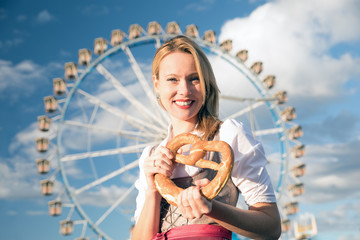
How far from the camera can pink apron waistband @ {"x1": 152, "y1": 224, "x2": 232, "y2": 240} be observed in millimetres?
1587

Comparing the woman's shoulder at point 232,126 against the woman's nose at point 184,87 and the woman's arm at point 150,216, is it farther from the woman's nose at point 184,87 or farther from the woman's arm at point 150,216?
the woman's arm at point 150,216

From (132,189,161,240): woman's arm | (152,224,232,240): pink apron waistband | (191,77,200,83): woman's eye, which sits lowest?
(152,224,232,240): pink apron waistband

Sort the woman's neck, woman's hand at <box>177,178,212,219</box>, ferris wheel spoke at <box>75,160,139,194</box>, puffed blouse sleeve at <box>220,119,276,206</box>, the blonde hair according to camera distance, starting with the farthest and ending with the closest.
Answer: ferris wheel spoke at <box>75,160,139,194</box> < the woman's neck < the blonde hair < puffed blouse sleeve at <box>220,119,276,206</box> < woman's hand at <box>177,178,212,219</box>

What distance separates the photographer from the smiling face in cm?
188

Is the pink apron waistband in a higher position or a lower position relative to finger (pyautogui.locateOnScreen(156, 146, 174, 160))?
lower

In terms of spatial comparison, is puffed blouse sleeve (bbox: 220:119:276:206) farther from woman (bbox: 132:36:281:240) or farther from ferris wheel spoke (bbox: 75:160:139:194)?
ferris wheel spoke (bbox: 75:160:139:194)

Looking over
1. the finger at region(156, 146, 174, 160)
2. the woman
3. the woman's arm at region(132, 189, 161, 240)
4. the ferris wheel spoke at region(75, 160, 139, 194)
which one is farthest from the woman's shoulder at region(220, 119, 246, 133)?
the ferris wheel spoke at region(75, 160, 139, 194)

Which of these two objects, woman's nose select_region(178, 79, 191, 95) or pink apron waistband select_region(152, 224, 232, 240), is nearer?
pink apron waistband select_region(152, 224, 232, 240)

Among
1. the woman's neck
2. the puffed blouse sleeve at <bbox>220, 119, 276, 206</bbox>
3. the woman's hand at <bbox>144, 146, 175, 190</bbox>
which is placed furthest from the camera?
the woman's neck

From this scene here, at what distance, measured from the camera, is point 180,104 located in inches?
74.9

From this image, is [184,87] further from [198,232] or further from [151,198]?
[198,232]

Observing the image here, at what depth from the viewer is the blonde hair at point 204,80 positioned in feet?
6.09

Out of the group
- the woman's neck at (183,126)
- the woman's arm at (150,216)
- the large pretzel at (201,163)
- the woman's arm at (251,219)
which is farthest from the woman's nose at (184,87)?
the woman's arm at (251,219)

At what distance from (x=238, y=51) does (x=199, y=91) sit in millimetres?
14569
